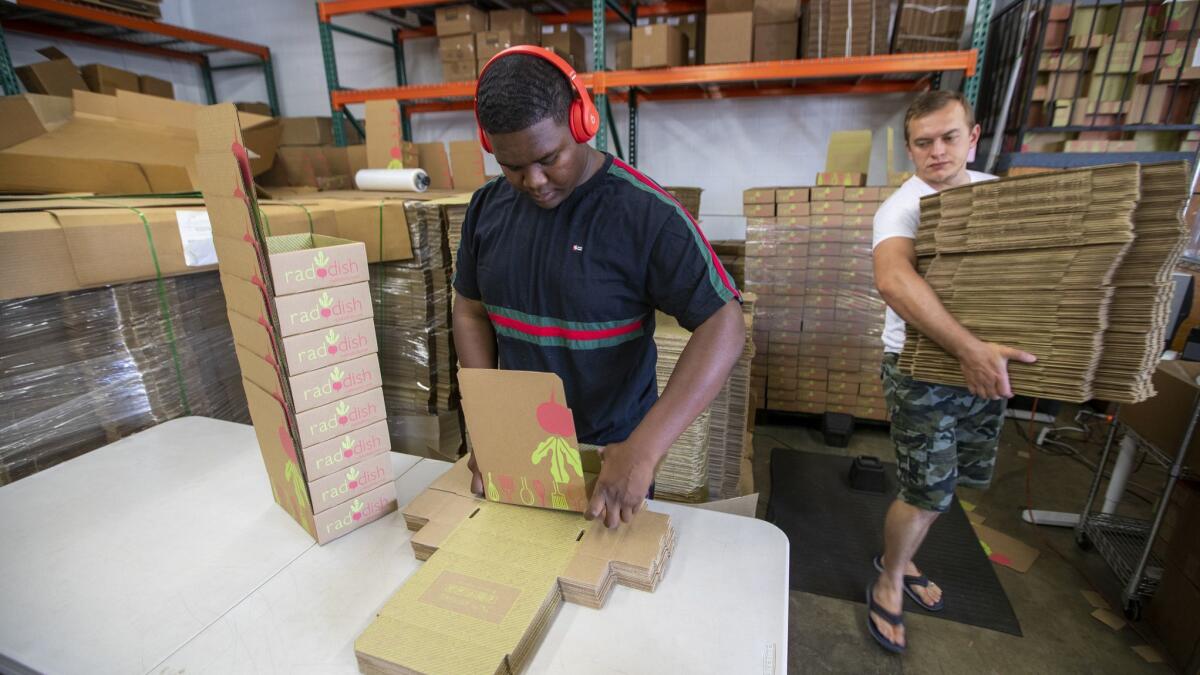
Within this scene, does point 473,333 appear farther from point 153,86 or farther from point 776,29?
point 153,86

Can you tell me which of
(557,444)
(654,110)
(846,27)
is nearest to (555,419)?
(557,444)

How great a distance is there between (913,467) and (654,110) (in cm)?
341

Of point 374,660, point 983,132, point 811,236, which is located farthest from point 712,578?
point 983,132

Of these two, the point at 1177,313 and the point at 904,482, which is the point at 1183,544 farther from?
the point at 1177,313

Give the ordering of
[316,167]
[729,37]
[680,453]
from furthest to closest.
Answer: [316,167] → [729,37] → [680,453]

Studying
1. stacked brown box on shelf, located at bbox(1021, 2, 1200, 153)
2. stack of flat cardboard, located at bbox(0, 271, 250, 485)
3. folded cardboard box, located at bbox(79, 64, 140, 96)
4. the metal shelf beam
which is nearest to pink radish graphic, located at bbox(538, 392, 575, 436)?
stack of flat cardboard, located at bbox(0, 271, 250, 485)

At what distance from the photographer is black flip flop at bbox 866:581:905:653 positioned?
6.17 ft

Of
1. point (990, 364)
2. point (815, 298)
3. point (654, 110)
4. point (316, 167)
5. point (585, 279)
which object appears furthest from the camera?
point (654, 110)

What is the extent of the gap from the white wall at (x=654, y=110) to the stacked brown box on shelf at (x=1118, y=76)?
90 centimetres

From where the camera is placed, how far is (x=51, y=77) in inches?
138

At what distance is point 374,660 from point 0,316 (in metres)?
1.39

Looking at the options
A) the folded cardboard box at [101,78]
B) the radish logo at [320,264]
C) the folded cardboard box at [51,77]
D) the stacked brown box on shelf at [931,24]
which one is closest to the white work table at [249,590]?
the radish logo at [320,264]

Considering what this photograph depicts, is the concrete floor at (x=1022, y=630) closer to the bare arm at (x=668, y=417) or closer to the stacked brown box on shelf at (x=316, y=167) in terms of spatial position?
the bare arm at (x=668, y=417)

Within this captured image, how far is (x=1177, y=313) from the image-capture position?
8.59 ft
